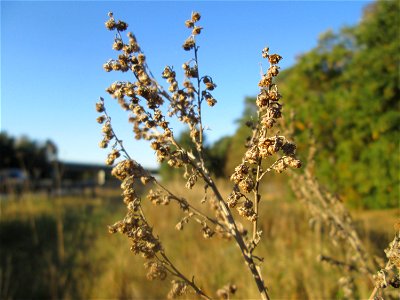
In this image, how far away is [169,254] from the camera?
613cm

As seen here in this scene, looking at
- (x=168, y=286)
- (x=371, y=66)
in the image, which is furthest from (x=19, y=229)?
(x=371, y=66)

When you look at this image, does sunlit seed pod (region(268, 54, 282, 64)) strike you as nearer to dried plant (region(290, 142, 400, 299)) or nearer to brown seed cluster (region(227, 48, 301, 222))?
brown seed cluster (region(227, 48, 301, 222))

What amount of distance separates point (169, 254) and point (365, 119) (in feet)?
26.4

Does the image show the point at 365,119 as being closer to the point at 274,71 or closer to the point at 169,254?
the point at 169,254

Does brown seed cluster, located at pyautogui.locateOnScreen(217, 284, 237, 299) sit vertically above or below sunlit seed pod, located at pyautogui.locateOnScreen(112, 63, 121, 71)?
below

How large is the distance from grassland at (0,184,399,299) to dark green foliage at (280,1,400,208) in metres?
2.89

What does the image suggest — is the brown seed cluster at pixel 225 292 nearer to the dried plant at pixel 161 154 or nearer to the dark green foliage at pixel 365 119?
the dried plant at pixel 161 154

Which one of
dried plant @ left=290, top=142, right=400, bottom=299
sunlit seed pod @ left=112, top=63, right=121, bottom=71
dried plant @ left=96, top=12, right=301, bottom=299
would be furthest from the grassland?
sunlit seed pod @ left=112, top=63, right=121, bottom=71

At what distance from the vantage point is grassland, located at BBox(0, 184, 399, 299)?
4.25 m

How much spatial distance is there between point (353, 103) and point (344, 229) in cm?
1018

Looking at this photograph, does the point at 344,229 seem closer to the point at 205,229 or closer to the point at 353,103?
the point at 205,229

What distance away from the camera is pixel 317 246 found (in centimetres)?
536

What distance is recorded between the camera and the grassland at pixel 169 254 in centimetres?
425

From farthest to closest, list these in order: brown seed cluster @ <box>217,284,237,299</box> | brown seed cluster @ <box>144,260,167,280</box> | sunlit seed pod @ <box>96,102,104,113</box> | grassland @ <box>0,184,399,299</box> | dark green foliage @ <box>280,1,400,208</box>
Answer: dark green foliage @ <box>280,1,400,208</box>
grassland @ <box>0,184,399,299</box>
brown seed cluster @ <box>217,284,237,299</box>
sunlit seed pod @ <box>96,102,104,113</box>
brown seed cluster @ <box>144,260,167,280</box>
